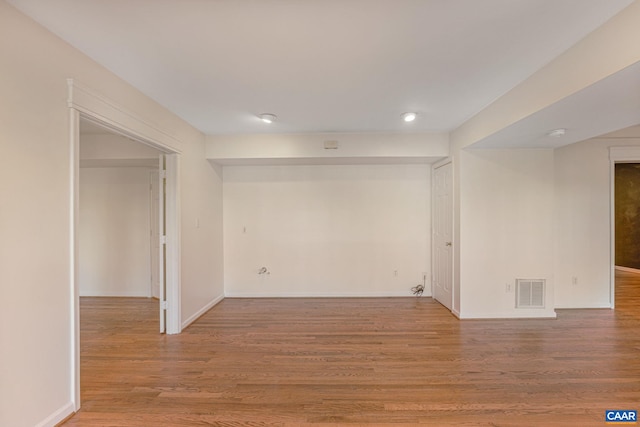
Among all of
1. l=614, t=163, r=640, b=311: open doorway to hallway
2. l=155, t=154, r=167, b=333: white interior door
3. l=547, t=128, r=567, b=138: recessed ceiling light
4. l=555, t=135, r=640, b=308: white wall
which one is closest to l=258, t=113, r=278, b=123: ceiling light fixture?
l=155, t=154, r=167, b=333: white interior door

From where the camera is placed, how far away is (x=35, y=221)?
1740mm

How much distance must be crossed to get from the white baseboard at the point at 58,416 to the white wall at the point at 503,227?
154 inches

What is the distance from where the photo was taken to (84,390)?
2.27 meters

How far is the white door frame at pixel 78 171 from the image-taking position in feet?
6.55

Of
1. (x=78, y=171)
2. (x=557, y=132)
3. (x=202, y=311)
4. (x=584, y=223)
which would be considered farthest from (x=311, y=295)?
(x=584, y=223)

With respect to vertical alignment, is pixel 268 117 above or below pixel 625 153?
above

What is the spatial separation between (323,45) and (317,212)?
3.06 metres

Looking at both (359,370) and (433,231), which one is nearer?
(359,370)

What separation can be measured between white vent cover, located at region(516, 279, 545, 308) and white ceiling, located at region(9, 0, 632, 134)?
7.70 ft

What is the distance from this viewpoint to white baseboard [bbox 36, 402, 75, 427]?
181 centimetres

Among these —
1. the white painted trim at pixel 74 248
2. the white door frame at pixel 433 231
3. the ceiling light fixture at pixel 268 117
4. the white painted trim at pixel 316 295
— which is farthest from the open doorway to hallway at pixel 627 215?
the white painted trim at pixel 74 248

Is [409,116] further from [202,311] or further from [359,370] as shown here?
[202,311]

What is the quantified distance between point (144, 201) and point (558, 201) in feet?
20.6

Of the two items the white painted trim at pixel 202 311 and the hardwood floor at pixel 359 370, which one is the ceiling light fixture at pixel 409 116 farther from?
the white painted trim at pixel 202 311
